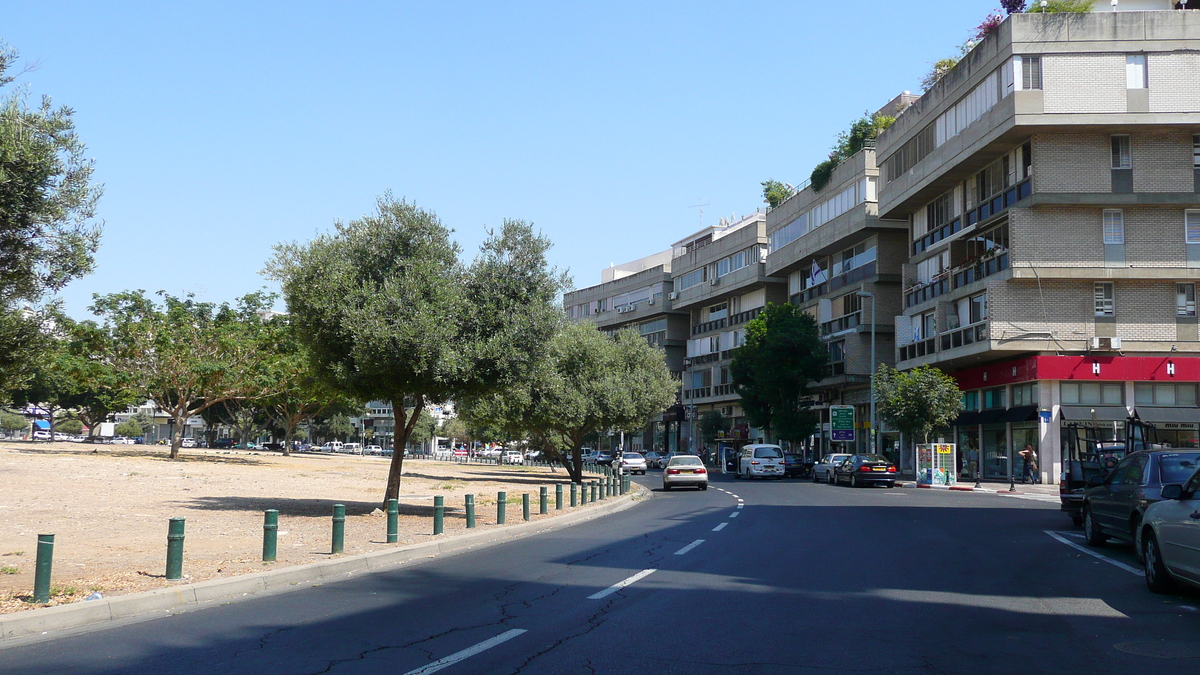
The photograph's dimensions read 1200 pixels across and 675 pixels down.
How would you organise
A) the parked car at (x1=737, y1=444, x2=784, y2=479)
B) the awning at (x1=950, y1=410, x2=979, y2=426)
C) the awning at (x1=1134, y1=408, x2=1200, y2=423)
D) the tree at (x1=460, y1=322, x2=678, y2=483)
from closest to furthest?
the tree at (x1=460, y1=322, x2=678, y2=483) → the awning at (x1=1134, y1=408, x2=1200, y2=423) → the awning at (x1=950, y1=410, x2=979, y2=426) → the parked car at (x1=737, y1=444, x2=784, y2=479)

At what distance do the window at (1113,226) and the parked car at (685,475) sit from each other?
19.9m

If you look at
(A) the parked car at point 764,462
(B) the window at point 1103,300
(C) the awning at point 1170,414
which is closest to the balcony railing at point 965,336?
(B) the window at point 1103,300

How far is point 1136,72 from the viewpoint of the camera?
39.3m

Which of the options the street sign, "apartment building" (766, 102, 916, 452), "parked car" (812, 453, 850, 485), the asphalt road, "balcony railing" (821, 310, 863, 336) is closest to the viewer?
the asphalt road

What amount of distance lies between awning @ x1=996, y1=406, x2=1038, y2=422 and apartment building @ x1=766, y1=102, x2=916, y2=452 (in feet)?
39.0

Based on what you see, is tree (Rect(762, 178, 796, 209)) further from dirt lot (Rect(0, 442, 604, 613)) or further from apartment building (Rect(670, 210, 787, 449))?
A: dirt lot (Rect(0, 442, 604, 613))

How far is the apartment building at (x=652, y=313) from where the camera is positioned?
89.9 m

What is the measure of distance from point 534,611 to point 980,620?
4.10 metres

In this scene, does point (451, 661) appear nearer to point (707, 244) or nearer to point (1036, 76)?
point (1036, 76)

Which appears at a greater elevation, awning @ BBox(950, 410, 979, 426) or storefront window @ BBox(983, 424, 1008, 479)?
awning @ BBox(950, 410, 979, 426)

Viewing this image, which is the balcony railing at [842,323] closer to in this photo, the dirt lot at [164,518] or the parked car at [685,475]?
the parked car at [685,475]

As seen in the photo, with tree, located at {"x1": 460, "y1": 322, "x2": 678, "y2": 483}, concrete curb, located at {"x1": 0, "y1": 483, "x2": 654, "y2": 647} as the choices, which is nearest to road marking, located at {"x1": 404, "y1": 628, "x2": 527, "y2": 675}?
concrete curb, located at {"x1": 0, "y1": 483, "x2": 654, "y2": 647}

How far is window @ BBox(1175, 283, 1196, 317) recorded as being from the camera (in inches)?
1597

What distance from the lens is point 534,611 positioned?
29.9 ft
